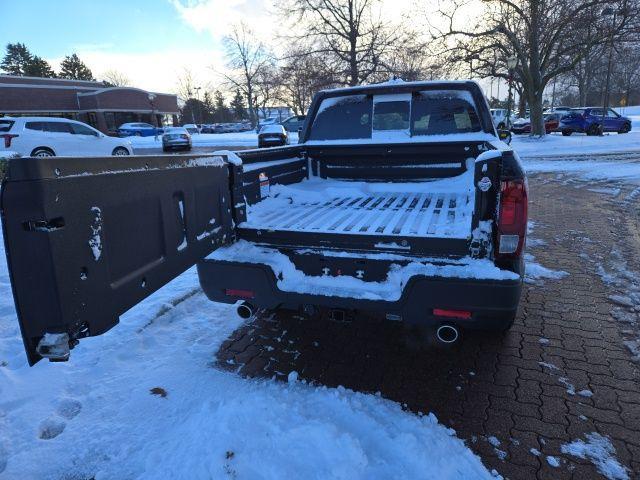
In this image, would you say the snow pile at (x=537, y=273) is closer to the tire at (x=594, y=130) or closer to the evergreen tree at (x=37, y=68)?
the tire at (x=594, y=130)

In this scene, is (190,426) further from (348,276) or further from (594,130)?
(594,130)

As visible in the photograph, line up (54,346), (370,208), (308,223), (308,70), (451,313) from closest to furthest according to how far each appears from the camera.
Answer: (54,346) → (451,313) → (308,223) → (370,208) → (308,70)

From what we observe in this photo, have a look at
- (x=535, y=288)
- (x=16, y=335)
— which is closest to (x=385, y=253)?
A: (x=535, y=288)

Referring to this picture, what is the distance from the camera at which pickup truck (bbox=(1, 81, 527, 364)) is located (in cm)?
161

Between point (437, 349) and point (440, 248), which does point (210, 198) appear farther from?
point (437, 349)

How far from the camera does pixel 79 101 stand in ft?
175

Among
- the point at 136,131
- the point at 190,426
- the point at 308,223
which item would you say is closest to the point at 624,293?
the point at 308,223

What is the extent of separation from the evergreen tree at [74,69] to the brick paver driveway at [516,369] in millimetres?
88895

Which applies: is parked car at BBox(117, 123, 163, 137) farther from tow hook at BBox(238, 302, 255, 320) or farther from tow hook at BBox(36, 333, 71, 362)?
tow hook at BBox(36, 333, 71, 362)

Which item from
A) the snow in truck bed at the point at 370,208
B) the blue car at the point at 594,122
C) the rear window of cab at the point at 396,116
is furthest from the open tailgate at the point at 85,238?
the blue car at the point at 594,122

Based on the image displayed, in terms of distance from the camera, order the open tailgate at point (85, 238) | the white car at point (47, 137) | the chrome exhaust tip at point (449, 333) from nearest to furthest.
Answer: the open tailgate at point (85, 238)
the chrome exhaust tip at point (449, 333)
the white car at point (47, 137)

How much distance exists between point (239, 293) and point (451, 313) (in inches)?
57.9

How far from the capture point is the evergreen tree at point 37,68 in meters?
71.2

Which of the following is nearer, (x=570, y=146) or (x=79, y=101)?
(x=570, y=146)
